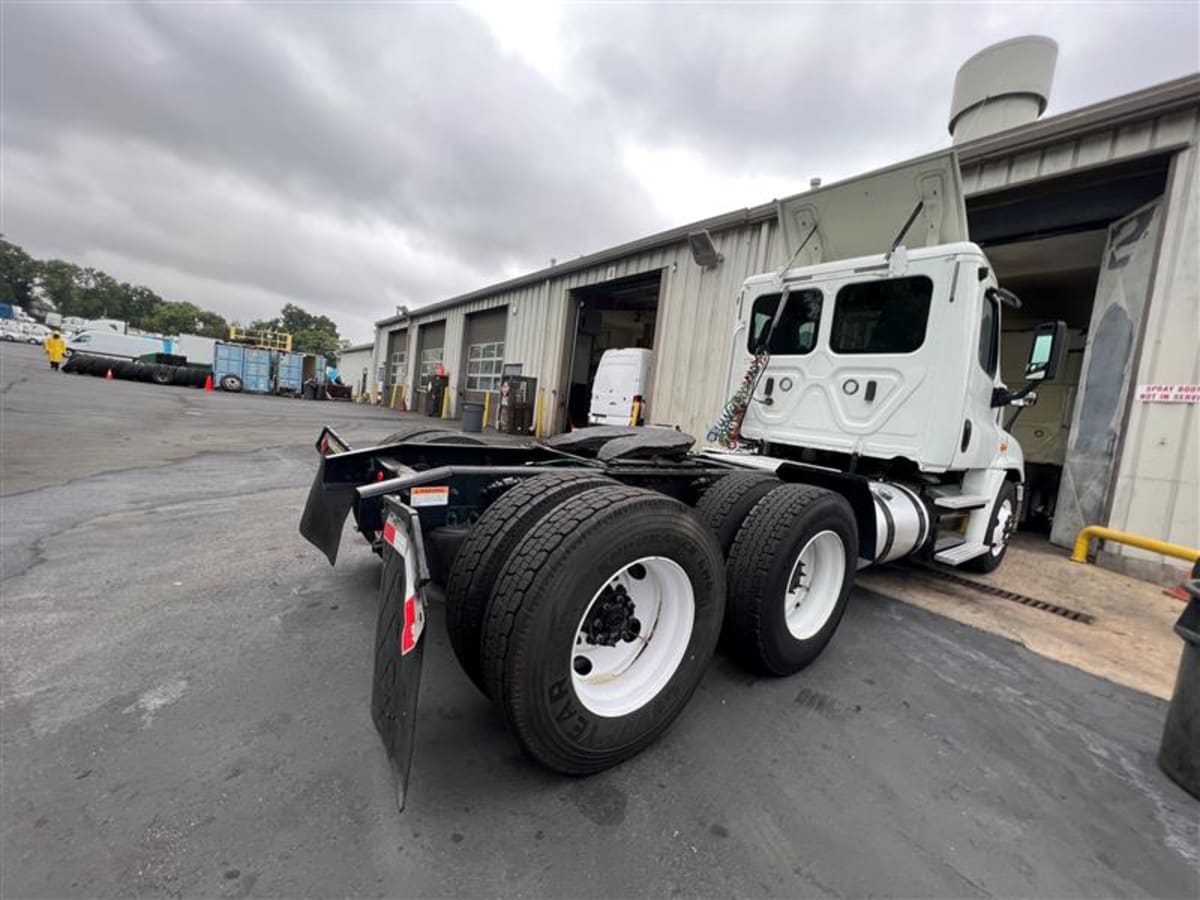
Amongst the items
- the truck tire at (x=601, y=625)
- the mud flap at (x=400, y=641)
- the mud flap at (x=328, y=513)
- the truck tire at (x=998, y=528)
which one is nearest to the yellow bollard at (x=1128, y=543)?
the truck tire at (x=998, y=528)

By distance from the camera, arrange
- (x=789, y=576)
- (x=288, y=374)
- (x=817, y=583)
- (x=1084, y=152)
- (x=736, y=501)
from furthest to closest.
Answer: (x=288, y=374)
(x=1084, y=152)
(x=817, y=583)
(x=736, y=501)
(x=789, y=576)

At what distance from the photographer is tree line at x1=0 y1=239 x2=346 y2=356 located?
82250 mm

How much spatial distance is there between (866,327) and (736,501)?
7.53ft

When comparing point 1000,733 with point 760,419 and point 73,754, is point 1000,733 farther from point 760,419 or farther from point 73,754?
point 73,754

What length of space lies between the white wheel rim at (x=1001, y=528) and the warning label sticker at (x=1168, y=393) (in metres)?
1.92

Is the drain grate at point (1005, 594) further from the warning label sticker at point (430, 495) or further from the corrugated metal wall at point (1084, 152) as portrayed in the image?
the warning label sticker at point (430, 495)

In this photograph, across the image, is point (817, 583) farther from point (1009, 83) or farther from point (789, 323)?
point (1009, 83)

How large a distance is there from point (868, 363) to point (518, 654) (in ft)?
11.8

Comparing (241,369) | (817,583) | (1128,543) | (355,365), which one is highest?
(355,365)

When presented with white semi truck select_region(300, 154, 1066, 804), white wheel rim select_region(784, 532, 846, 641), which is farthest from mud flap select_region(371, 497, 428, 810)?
white wheel rim select_region(784, 532, 846, 641)

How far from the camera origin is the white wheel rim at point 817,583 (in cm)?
271

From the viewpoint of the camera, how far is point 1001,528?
4.50 metres

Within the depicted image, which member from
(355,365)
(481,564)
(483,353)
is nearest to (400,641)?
(481,564)

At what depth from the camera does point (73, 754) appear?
1.70 metres
